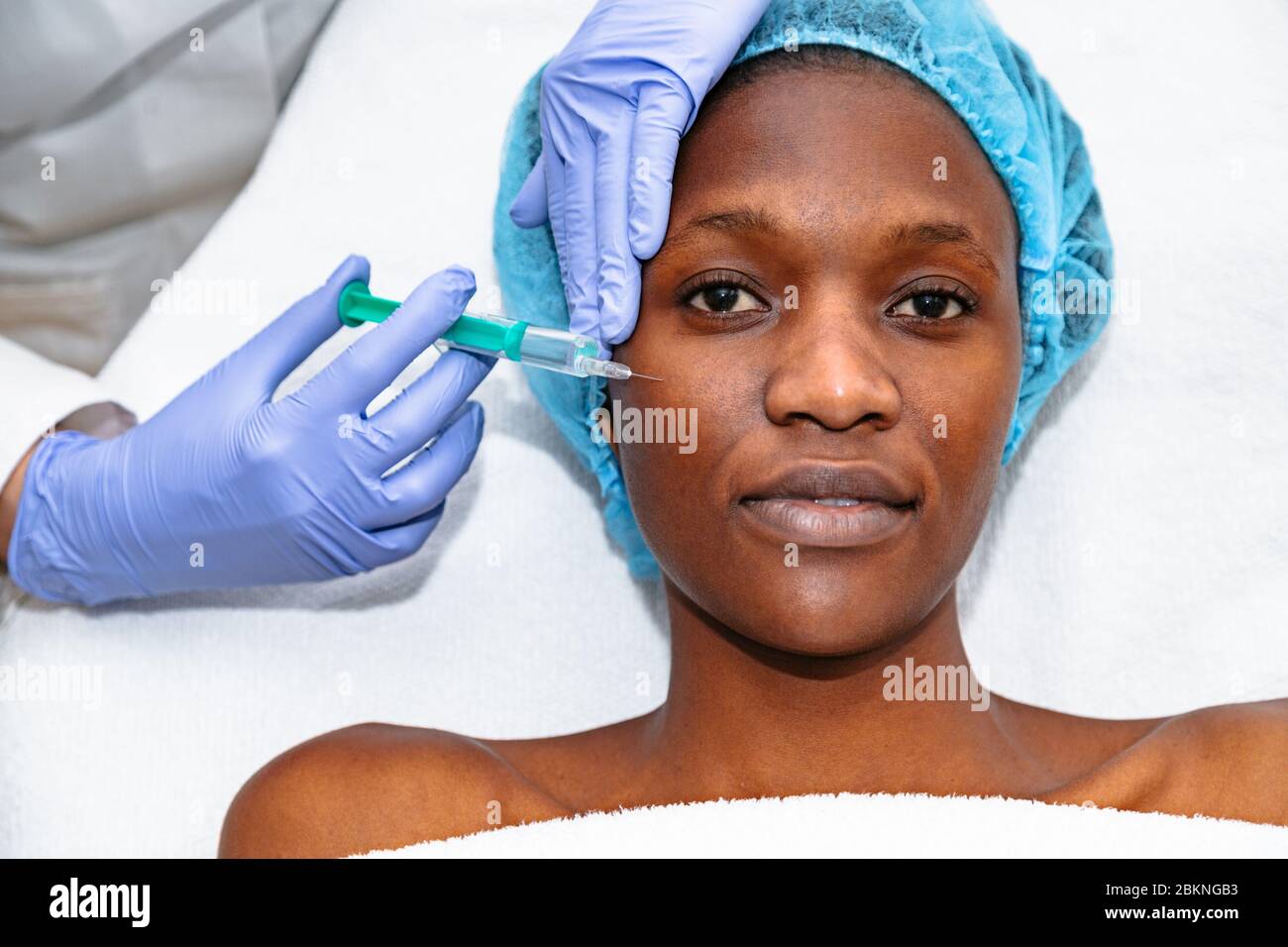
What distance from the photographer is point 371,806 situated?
1496 mm

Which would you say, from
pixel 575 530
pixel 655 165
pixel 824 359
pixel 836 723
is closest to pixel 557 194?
pixel 655 165

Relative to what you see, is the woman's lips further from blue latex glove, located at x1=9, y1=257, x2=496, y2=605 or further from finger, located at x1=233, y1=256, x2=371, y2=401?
finger, located at x1=233, y1=256, x2=371, y2=401

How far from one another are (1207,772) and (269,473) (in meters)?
1.04

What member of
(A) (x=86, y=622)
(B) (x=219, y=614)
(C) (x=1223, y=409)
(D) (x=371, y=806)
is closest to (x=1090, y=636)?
(C) (x=1223, y=409)

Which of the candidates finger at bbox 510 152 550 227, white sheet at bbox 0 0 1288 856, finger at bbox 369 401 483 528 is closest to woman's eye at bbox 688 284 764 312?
finger at bbox 510 152 550 227

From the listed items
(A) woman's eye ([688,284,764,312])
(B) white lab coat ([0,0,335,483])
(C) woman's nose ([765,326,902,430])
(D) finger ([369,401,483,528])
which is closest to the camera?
(C) woman's nose ([765,326,902,430])

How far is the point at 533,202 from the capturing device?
1.58 metres

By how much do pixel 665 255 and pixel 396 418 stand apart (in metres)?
0.37

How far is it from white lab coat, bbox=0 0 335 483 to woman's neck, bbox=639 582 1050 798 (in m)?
0.88

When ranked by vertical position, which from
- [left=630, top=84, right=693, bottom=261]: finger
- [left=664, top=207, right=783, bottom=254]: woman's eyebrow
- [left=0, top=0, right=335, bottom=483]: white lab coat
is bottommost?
[left=664, top=207, right=783, bottom=254]: woman's eyebrow

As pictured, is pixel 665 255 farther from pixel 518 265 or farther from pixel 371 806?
pixel 371 806

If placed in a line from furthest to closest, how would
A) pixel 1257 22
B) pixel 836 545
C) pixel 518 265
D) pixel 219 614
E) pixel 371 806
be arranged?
pixel 1257 22, pixel 219 614, pixel 518 265, pixel 371 806, pixel 836 545

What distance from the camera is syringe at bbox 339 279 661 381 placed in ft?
4.59

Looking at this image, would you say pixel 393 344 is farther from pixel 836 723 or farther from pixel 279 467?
pixel 836 723
